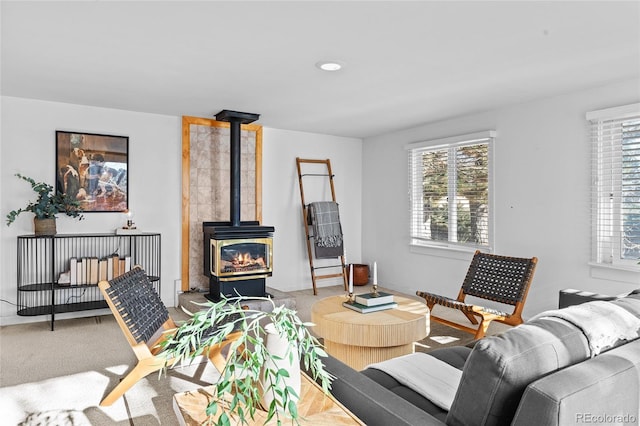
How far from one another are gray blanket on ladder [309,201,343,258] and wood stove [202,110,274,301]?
1.05m

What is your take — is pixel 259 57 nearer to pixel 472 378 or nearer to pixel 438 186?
pixel 472 378

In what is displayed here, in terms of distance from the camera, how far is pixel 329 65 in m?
3.20

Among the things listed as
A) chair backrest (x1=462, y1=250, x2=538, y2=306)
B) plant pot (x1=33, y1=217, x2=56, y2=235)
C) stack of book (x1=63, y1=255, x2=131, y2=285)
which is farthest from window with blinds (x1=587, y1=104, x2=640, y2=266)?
plant pot (x1=33, y1=217, x2=56, y2=235)

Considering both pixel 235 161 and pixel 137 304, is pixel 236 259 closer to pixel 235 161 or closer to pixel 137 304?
pixel 235 161

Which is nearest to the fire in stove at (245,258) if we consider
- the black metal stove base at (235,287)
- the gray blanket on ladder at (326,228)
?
the black metal stove base at (235,287)

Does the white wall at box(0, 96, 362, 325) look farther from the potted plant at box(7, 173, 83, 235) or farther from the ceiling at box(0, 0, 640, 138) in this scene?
the ceiling at box(0, 0, 640, 138)

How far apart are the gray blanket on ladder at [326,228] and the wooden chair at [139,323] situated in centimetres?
296

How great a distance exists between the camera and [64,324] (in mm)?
4312

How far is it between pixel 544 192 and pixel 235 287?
3438 mm

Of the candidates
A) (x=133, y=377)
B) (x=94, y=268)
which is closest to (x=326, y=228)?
(x=94, y=268)

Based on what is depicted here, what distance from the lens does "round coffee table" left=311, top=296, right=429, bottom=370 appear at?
9.00 ft

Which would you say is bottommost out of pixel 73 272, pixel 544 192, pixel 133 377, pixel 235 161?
pixel 133 377

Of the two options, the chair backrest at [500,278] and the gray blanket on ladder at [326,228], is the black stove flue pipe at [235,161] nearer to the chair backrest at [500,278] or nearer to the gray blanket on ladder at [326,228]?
the gray blanket on ladder at [326,228]

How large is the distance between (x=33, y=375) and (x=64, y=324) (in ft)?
4.76
